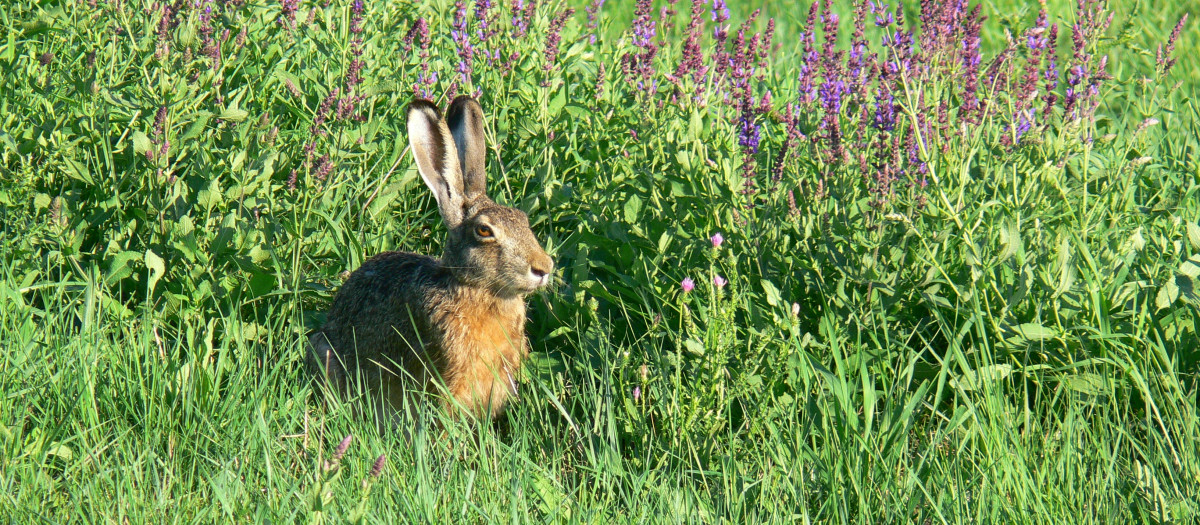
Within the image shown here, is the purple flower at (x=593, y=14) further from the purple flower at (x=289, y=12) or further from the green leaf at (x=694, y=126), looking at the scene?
the green leaf at (x=694, y=126)

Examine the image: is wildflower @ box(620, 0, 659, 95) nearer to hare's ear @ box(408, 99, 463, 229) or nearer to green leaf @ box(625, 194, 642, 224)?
green leaf @ box(625, 194, 642, 224)

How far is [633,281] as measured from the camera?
3.93 m

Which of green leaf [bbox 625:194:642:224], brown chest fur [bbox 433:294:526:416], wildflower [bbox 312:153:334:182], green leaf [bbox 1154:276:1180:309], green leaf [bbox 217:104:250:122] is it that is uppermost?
green leaf [bbox 217:104:250:122]

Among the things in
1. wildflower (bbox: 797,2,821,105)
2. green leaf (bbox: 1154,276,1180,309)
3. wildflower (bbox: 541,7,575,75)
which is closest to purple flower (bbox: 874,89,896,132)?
wildflower (bbox: 797,2,821,105)

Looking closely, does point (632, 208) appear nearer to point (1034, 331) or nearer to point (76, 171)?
point (1034, 331)

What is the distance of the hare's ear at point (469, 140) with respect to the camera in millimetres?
4215

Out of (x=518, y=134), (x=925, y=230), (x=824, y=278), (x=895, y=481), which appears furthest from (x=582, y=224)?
(x=895, y=481)

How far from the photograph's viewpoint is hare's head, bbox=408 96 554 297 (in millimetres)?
3922

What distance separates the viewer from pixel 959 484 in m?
2.86

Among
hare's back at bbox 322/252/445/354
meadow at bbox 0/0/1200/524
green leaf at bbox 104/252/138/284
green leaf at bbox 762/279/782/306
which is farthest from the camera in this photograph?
hare's back at bbox 322/252/445/354

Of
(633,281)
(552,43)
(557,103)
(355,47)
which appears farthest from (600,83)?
(355,47)

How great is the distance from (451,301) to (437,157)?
55 centimetres

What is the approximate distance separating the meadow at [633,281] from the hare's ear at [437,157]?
1.04 feet

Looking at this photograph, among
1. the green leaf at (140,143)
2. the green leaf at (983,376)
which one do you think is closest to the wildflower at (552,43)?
the green leaf at (140,143)
